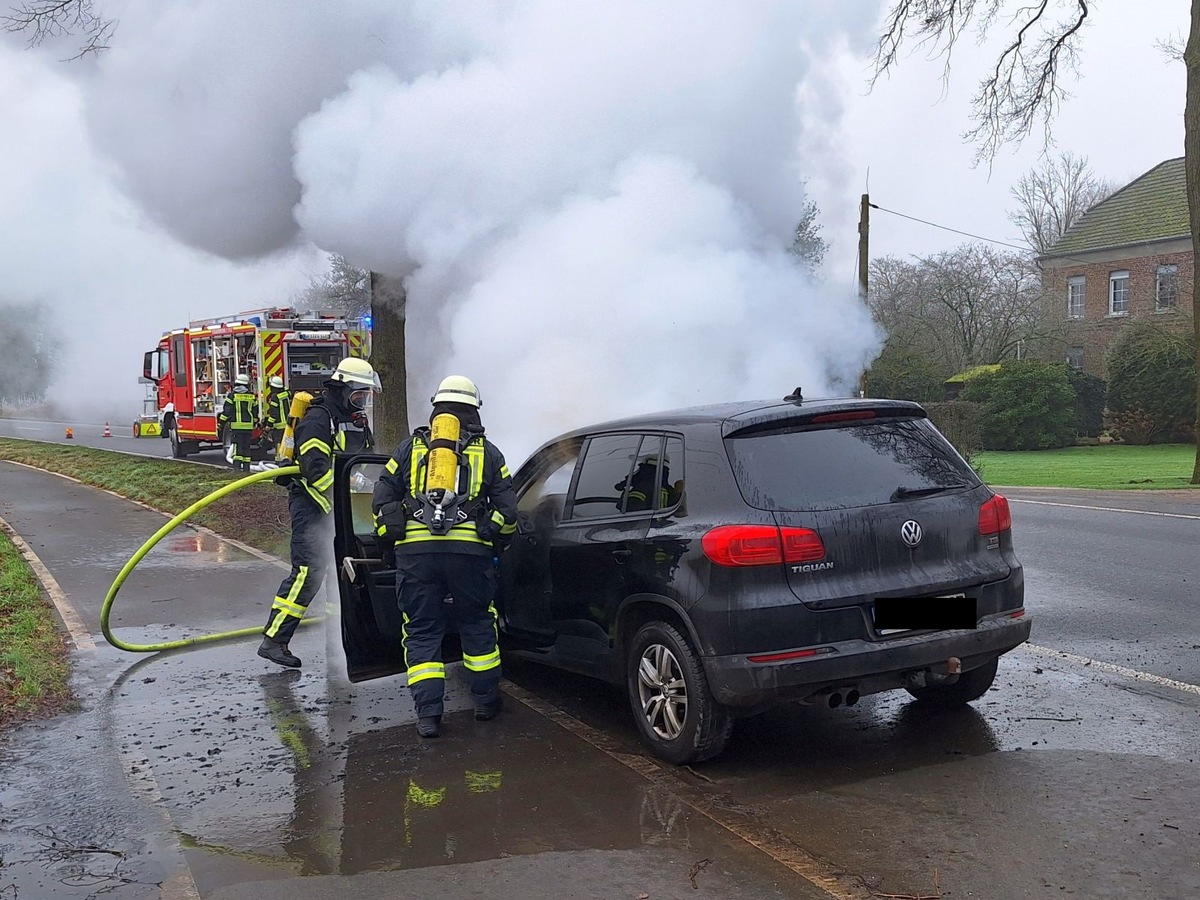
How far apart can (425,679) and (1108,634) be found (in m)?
4.23

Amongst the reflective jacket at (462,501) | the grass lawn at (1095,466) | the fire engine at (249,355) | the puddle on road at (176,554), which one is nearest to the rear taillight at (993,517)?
the reflective jacket at (462,501)

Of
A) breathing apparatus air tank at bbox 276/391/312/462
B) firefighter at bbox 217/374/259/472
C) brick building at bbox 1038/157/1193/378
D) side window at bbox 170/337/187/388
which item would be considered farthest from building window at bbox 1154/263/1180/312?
breathing apparatus air tank at bbox 276/391/312/462

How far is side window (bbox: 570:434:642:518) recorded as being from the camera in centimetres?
525

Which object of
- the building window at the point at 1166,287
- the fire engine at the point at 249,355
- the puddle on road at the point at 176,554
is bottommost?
the puddle on road at the point at 176,554

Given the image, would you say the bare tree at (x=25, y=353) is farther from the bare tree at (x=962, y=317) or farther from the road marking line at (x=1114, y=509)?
the road marking line at (x=1114, y=509)

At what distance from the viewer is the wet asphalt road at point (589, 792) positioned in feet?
12.4

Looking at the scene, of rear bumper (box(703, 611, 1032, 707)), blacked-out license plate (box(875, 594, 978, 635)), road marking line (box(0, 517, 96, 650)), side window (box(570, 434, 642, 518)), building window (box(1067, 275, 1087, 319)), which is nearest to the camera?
rear bumper (box(703, 611, 1032, 707))

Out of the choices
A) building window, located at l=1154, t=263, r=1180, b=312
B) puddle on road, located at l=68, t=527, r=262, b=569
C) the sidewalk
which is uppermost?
building window, located at l=1154, t=263, r=1180, b=312

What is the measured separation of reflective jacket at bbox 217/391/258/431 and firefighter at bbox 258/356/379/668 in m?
14.1

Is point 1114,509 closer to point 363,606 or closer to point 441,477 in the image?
point 363,606

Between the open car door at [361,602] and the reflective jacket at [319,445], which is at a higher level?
the reflective jacket at [319,445]

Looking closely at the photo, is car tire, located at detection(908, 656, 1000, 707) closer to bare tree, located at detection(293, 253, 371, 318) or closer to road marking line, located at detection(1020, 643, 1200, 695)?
road marking line, located at detection(1020, 643, 1200, 695)

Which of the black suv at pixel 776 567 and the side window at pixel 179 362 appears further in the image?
the side window at pixel 179 362

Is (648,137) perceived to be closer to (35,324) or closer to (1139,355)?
(1139,355)
